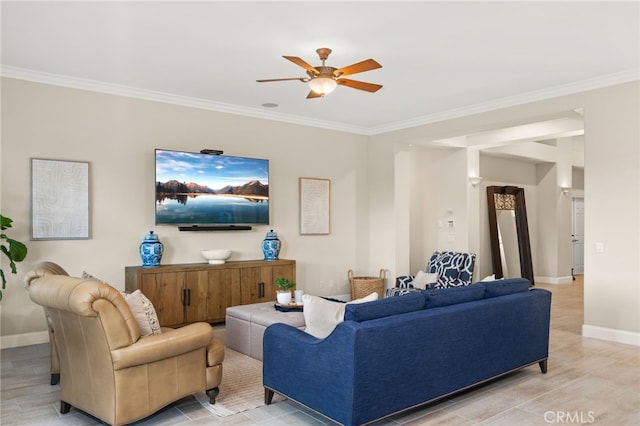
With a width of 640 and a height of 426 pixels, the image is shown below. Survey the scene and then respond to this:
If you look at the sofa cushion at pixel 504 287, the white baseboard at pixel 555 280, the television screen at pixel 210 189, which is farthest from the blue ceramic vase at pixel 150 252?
the white baseboard at pixel 555 280

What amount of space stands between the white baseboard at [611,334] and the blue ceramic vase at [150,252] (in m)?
4.95

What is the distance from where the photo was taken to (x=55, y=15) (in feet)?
12.6

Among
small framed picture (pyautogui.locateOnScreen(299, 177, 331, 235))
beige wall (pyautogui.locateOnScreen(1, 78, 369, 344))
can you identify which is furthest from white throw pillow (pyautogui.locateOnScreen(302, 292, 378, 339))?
small framed picture (pyautogui.locateOnScreen(299, 177, 331, 235))

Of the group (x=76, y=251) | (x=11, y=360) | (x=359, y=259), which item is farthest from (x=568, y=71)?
(x=11, y=360)

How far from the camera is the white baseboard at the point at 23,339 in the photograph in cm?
503

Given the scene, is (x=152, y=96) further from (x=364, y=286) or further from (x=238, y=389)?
(x=364, y=286)

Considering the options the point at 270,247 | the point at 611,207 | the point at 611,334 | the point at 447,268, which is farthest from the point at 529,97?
the point at 270,247

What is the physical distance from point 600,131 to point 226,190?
178 inches

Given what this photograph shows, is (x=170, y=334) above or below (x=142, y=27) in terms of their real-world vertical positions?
below

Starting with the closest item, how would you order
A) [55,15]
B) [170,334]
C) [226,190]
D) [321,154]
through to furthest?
[170,334]
[55,15]
[226,190]
[321,154]

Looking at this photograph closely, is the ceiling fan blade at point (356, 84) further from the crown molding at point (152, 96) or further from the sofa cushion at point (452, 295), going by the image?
the crown molding at point (152, 96)

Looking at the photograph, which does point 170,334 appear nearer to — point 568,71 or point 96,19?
point 96,19

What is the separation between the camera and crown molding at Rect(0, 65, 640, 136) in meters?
5.23

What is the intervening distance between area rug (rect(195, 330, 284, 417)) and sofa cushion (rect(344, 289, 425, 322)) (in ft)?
3.71
